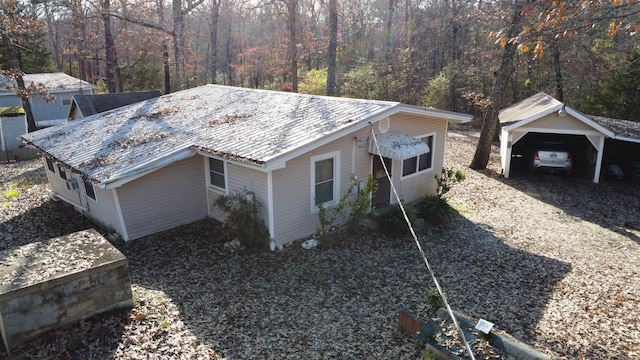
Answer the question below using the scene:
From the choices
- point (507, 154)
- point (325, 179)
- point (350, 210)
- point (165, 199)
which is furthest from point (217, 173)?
point (507, 154)

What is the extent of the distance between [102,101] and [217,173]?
489 inches

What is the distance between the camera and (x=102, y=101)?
19.7 meters

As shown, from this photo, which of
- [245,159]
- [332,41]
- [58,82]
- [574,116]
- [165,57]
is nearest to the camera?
[245,159]

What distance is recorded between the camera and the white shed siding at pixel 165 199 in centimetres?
981

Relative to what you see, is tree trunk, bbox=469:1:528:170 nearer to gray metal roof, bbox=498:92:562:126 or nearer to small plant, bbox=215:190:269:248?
gray metal roof, bbox=498:92:562:126

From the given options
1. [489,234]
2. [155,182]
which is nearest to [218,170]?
[155,182]

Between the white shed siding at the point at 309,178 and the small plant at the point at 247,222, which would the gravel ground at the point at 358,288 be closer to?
the small plant at the point at 247,222

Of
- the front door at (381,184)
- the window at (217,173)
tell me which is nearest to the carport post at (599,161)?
the front door at (381,184)

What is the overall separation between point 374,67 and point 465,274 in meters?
23.1

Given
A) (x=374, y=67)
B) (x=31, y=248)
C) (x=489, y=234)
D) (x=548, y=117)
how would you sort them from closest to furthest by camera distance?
(x=31, y=248)
(x=489, y=234)
(x=548, y=117)
(x=374, y=67)

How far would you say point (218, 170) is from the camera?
34.6ft

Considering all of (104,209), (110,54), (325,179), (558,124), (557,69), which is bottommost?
(104,209)

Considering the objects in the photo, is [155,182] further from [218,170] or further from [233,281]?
[233,281]

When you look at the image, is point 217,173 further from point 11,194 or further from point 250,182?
point 11,194
